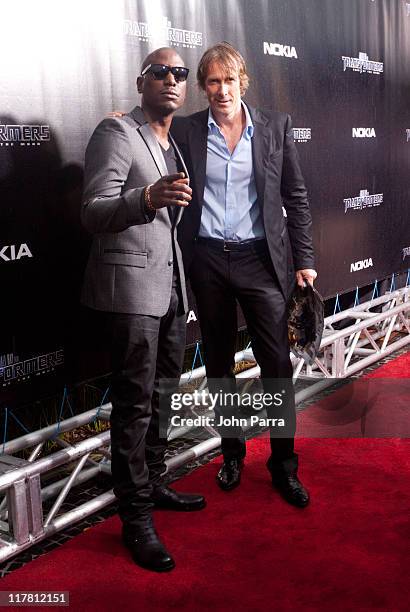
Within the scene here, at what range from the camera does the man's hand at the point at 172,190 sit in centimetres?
220

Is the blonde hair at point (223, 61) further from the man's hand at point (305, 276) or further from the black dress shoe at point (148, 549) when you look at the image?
the black dress shoe at point (148, 549)

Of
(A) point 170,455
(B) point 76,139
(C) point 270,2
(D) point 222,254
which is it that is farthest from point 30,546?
(C) point 270,2

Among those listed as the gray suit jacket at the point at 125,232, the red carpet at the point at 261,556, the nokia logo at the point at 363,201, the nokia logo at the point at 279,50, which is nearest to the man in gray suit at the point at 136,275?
the gray suit jacket at the point at 125,232

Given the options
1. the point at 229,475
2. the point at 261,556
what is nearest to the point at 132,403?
the point at 261,556

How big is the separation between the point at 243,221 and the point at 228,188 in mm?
138

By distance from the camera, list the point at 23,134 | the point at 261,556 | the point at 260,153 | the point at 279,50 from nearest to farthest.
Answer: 1. the point at 261,556
2. the point at 23,134
3. the point at 260,153
4. the point at 279,50

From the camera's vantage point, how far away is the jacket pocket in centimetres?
251

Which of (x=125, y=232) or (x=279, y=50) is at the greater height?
(x=279, y=50)

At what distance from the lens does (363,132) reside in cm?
522

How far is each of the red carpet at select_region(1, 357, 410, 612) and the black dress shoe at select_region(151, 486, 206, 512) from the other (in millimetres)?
41

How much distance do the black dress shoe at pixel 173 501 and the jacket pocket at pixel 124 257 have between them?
1.00 metres

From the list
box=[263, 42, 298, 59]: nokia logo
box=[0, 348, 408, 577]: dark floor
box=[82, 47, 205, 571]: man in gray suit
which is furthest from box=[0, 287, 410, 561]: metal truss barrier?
box=[263, 42, 298, 59]: nokia logo

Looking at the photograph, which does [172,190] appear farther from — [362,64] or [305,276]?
[362,64]

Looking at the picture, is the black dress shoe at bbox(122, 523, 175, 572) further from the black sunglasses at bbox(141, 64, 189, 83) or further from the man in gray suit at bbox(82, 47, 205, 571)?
the black sunglasses at bbox(141, 64, 189, 83)
